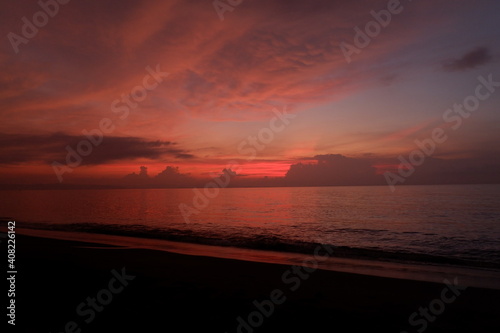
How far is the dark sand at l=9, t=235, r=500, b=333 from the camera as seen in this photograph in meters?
6.92

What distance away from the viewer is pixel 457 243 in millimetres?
22828

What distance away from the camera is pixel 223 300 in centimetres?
840

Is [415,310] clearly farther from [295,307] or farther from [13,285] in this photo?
[13,285]

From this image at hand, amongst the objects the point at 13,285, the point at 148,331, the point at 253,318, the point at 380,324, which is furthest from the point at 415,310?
the point at 13,285

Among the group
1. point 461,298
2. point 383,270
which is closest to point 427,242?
point 383,270

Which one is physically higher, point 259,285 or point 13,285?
point 13,285

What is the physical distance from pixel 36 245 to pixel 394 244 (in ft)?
81.2

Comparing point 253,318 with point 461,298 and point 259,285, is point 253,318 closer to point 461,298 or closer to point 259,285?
point 259,285

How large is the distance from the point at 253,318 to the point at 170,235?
2092 centimetres

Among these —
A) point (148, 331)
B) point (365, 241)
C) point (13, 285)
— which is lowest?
point (148, 331)

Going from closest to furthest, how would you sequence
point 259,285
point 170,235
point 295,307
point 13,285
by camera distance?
point 295,307
point 13,285
point 259,285
point 170,235

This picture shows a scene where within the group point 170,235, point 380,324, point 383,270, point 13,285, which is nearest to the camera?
point 380,324

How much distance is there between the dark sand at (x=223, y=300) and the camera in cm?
692

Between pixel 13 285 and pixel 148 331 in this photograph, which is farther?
pixel 13 285
